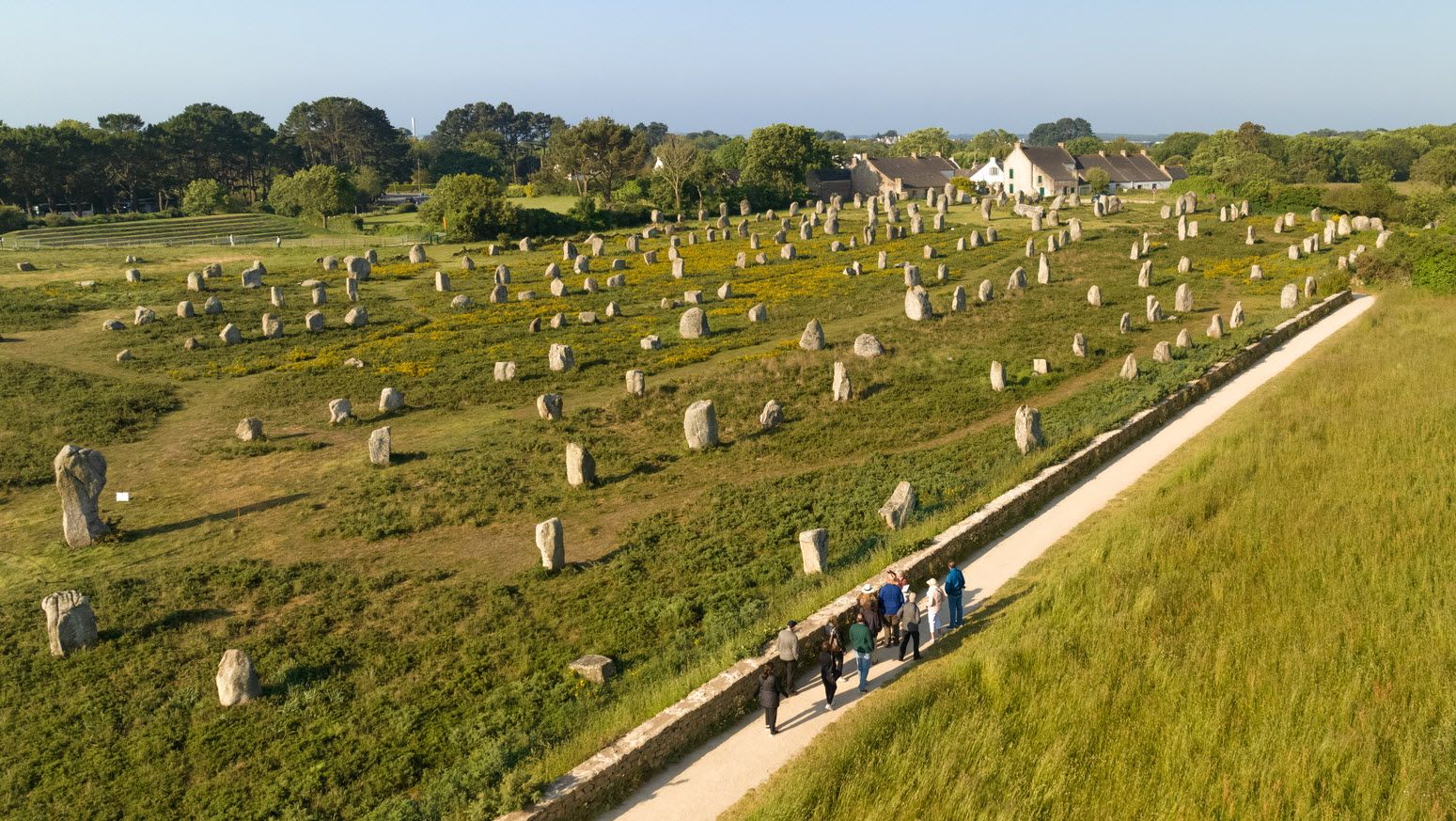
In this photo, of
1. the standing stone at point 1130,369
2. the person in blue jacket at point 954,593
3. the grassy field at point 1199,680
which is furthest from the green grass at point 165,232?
the grassy field at point 1199,680

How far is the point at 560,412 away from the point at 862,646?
1927 cm

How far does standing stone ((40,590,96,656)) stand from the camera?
58.4 ft

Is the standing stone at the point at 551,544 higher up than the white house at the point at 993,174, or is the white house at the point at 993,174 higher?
the white house at the point at 993,174

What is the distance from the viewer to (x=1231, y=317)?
4159 centimetres

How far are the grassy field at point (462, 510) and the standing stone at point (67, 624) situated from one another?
19.5 inches

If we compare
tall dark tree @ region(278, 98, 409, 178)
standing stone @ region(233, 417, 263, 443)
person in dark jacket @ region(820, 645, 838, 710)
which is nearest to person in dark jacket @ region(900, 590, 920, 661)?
person in dark jacket @ region(820, 645, 838, 710)

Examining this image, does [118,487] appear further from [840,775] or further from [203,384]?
[840,775]

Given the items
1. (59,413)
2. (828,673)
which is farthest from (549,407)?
(828,673)

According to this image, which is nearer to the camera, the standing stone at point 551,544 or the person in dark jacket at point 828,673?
the person in dark jacket at point 828,673

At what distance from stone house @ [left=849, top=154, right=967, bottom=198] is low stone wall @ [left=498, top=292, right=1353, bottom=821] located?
90229 millimetres

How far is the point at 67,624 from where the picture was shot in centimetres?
1789

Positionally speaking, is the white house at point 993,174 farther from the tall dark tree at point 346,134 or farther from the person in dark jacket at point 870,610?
the person in dark jacket at point 870,610

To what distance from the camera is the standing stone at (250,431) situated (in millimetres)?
30484

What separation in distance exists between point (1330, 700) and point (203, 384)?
3885 centimetres
